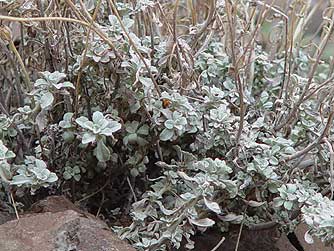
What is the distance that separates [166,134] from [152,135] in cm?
6

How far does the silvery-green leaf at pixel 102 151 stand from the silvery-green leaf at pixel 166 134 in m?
0.10

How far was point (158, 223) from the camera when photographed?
3.69 feet

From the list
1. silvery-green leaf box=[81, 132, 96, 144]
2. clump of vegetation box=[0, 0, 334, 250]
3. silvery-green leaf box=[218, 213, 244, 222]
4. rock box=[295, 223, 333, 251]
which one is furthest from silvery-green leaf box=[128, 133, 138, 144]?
rock box=[295, 223, 333, 251]

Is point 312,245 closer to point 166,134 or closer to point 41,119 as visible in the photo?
point 166,134

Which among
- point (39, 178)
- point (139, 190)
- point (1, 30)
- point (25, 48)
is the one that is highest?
point (1, 30)

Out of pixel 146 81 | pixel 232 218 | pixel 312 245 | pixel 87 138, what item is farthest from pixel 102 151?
pixel 312 245

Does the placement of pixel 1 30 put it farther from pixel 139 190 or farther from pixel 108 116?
pixel 139 190

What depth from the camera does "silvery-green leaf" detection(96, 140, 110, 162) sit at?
1104mm

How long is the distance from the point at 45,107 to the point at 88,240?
9.4 inches

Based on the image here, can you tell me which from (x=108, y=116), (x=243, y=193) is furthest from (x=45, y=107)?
(x=243, y=193)

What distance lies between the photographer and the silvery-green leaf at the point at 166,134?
1.15 m

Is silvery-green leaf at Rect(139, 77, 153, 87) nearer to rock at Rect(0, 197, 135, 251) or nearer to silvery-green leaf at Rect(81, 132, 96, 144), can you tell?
silvery-green leaf at Rect(81, 132, 96, 144)

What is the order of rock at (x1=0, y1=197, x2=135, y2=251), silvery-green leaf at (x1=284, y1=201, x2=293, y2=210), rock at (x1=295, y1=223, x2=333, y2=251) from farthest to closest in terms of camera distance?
1. rock at (x1=295, y1=223, x2=333, y2=251)
2. silvery-green leaf at (x1=284, y1=201, x2=293, y2=210)
3. rock at (x1=0, y1=197, x2=135, y2=251)

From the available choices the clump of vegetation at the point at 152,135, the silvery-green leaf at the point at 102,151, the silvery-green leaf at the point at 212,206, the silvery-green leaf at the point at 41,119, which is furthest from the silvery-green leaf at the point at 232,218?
the silvery-green leaf at the point at 41,119
